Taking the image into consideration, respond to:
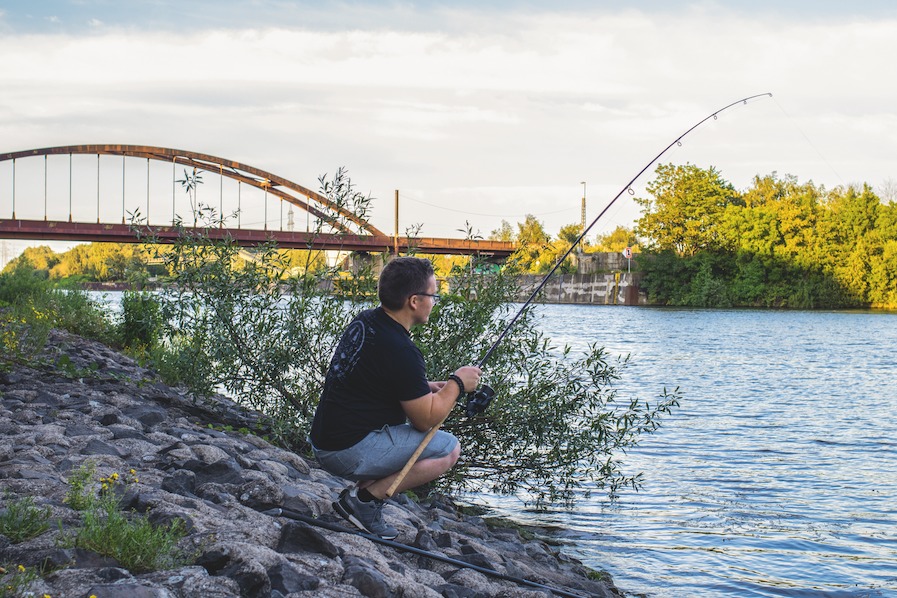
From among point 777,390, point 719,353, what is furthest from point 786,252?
point 777,390

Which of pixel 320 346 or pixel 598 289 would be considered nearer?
pixel 320 346

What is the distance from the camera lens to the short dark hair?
4.68 meters

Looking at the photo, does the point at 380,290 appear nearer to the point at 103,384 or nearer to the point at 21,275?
the point at 103,384

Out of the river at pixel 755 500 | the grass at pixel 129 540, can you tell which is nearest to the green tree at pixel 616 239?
the river at pixel 755 500

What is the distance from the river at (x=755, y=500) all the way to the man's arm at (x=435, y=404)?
10.7 feet

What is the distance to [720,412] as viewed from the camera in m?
17.2

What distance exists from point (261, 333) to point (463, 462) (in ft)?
7.68

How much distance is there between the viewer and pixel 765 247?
76.4 m

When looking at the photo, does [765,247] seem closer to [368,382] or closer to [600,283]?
[600,283]

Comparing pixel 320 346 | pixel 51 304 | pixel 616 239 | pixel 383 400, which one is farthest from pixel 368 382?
pixel 616 239

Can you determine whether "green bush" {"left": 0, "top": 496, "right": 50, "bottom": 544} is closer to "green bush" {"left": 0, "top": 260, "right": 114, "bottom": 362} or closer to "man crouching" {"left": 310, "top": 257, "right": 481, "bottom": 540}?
"man crouching" {"left": 310, "top": 257, "right": 481, "bottom": 540}

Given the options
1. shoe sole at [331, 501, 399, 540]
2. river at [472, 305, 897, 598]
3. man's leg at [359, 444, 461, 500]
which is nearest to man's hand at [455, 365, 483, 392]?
man's leg at [359, 444, 461, 500]

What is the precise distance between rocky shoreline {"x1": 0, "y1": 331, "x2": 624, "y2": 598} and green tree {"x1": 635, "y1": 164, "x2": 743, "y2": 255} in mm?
78595

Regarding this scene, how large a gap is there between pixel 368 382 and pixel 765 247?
253 ft
